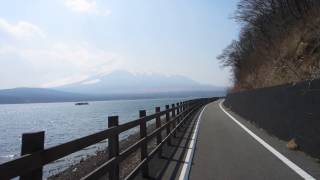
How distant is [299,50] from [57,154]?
2516 cm

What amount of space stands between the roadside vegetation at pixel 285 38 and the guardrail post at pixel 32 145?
1480 cm

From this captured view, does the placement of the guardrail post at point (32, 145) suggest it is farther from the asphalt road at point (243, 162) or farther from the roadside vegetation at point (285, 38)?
the roadside vegetation at point (285, 38)

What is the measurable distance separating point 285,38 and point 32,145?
3305cm

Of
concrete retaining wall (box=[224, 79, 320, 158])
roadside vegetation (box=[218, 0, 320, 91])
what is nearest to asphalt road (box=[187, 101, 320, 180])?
concrete retaining wall (box=[224, 79, 320, 158])

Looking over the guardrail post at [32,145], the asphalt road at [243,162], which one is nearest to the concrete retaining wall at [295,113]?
the asphalt road at [243,162]

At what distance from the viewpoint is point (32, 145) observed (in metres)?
4.48

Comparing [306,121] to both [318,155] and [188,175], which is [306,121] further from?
[188,175]

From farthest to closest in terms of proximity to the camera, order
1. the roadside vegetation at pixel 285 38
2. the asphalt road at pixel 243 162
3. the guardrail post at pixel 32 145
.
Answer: the roadside vegetation at pixel 285 38, the asphalt road at pixel 243 162, the guardrail post at pixel 32 145

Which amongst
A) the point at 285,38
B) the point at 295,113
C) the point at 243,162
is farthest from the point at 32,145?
the point at 285,38

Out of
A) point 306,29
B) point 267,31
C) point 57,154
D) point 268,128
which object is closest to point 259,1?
point 267,31

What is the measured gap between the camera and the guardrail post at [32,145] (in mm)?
4375

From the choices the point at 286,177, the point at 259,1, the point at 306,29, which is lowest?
the point at 286,177

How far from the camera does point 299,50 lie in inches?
1118

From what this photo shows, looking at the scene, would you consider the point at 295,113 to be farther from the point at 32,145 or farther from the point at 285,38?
the point at 285,38
